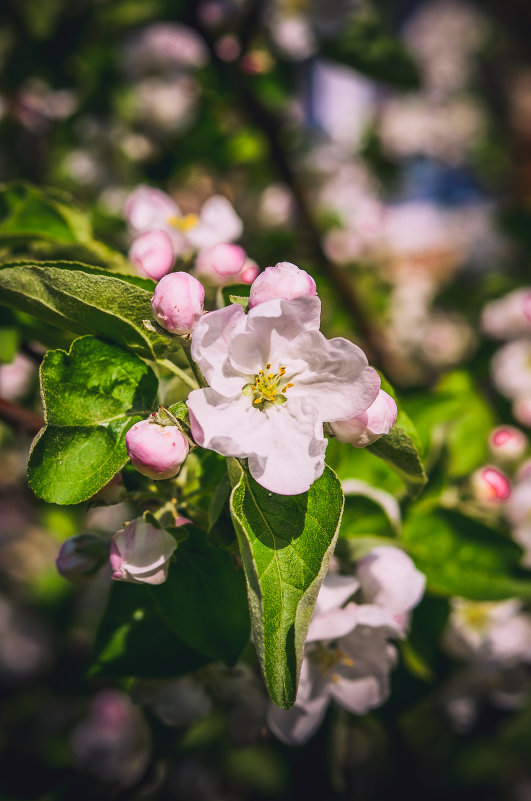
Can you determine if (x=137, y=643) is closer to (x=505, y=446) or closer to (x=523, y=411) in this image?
(x=505, y=446)

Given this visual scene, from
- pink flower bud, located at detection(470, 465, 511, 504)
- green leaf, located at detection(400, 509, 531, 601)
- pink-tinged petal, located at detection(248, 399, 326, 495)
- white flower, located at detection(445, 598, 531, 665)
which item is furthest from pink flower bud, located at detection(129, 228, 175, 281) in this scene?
white flower, located at detection(445, 598, 531, 665)

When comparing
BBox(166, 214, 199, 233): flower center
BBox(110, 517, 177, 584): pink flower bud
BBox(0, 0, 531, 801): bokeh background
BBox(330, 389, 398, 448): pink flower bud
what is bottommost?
BBox(0, 0, 531, 801): bokeh background

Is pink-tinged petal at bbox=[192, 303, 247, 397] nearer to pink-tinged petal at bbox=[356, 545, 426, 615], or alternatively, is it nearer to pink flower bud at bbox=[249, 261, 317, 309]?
pink flower bud at bbox=[249, 261, 317, 309]

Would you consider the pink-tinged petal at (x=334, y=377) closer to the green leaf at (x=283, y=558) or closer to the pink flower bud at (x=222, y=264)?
the green leaf at (x=283, y=558)

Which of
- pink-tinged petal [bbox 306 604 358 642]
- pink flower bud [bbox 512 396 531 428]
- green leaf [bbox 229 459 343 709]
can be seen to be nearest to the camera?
green leaf [bbox 229 459 343 709]

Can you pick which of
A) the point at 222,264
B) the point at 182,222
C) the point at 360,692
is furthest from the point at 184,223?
the point at 360,692

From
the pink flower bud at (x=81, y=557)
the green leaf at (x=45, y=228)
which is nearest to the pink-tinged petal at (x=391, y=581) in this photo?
the pink flower bud at (x=81, y=557)
